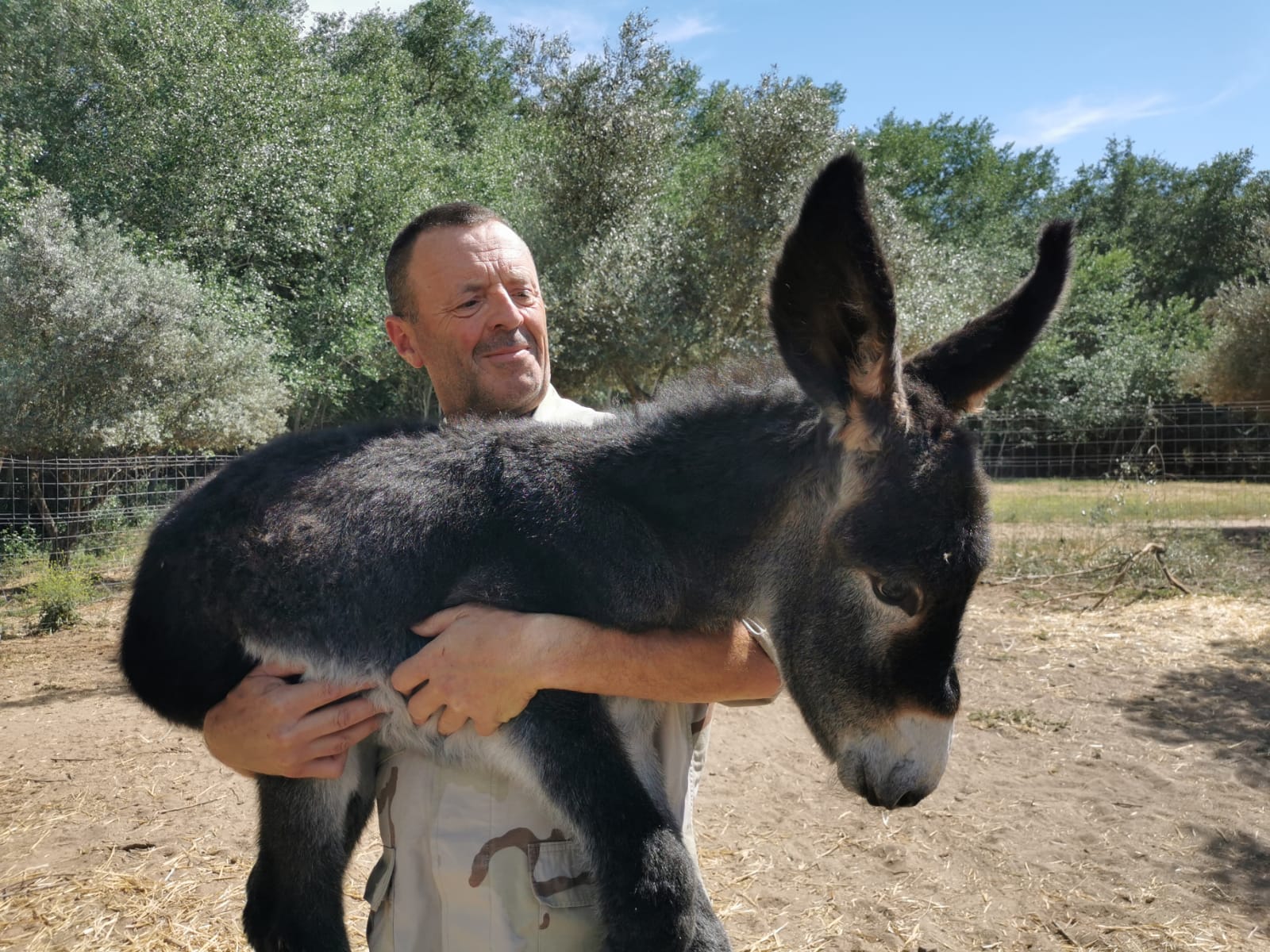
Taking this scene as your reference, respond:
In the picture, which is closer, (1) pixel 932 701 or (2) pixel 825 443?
(1) pixel 932 701

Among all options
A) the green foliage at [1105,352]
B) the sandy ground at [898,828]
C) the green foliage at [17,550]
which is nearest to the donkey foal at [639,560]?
the sandy ground at [898,828]

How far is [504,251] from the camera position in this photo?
10.1 feet

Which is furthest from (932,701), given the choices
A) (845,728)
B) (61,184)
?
(61,184)

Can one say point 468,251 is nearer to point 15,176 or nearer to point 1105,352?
point 15,176

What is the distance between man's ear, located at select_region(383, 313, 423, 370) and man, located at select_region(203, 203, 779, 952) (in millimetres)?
964

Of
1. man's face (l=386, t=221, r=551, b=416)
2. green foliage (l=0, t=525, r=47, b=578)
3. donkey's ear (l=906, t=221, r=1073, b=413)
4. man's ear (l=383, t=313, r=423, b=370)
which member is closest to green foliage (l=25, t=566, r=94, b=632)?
green foliage (l=0, t=525, r=47, b=578)

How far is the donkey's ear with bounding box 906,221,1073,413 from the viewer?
2357 mm

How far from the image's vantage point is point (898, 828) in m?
5.83

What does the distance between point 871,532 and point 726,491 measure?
0.41m

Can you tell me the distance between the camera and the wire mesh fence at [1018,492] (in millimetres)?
13930

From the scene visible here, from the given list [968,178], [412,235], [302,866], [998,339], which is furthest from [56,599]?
[968,178]

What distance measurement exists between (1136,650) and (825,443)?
9349 mm

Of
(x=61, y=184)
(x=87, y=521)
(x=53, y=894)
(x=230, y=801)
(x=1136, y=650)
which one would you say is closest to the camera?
(x=53, y=894)

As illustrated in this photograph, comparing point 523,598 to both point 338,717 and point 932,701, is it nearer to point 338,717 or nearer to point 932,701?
point 338,717
